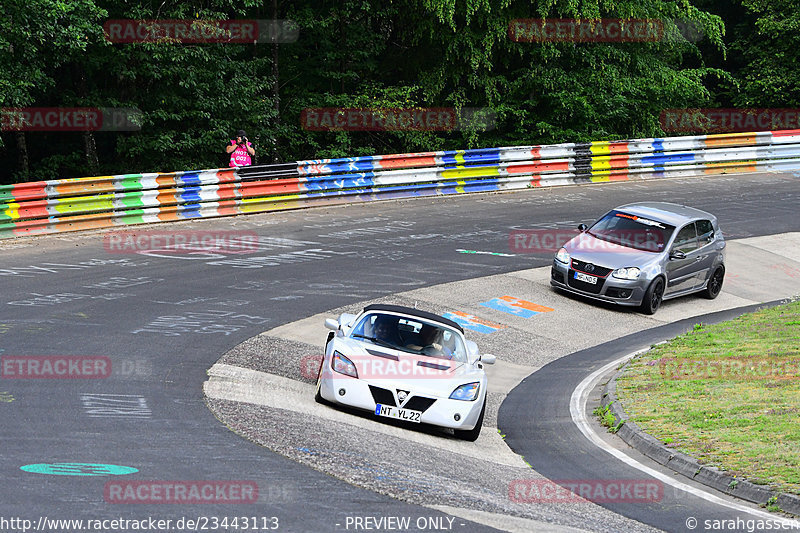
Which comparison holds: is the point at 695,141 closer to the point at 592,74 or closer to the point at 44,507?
the point at 592,74

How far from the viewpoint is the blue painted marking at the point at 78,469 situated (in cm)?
835

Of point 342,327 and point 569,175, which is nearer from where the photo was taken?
point 342,327

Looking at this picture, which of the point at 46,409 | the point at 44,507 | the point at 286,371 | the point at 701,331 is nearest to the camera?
the point at 44,507

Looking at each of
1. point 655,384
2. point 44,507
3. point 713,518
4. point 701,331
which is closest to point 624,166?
point 701,331

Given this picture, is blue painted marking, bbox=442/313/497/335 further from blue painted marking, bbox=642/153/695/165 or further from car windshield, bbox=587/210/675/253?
blue painted marking, bbox=642/153/695/165

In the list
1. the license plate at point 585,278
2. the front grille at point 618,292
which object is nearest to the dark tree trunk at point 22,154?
the license plate at point 585,278

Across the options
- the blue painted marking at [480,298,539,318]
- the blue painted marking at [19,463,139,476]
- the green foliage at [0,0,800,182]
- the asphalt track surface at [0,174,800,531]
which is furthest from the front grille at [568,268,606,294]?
the blue painted marking at [19,463,139,476]

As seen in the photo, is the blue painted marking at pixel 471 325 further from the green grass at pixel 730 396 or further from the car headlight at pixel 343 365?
the car headlight at pixel 343 365

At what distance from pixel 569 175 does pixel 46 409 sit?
2192 centimetres

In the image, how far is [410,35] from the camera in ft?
102

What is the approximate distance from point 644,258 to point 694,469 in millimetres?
8605

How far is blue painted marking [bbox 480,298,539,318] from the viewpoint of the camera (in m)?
18.0

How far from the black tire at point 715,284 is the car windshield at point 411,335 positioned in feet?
32.0

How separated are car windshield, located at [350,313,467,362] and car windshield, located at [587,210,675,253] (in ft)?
26.0
